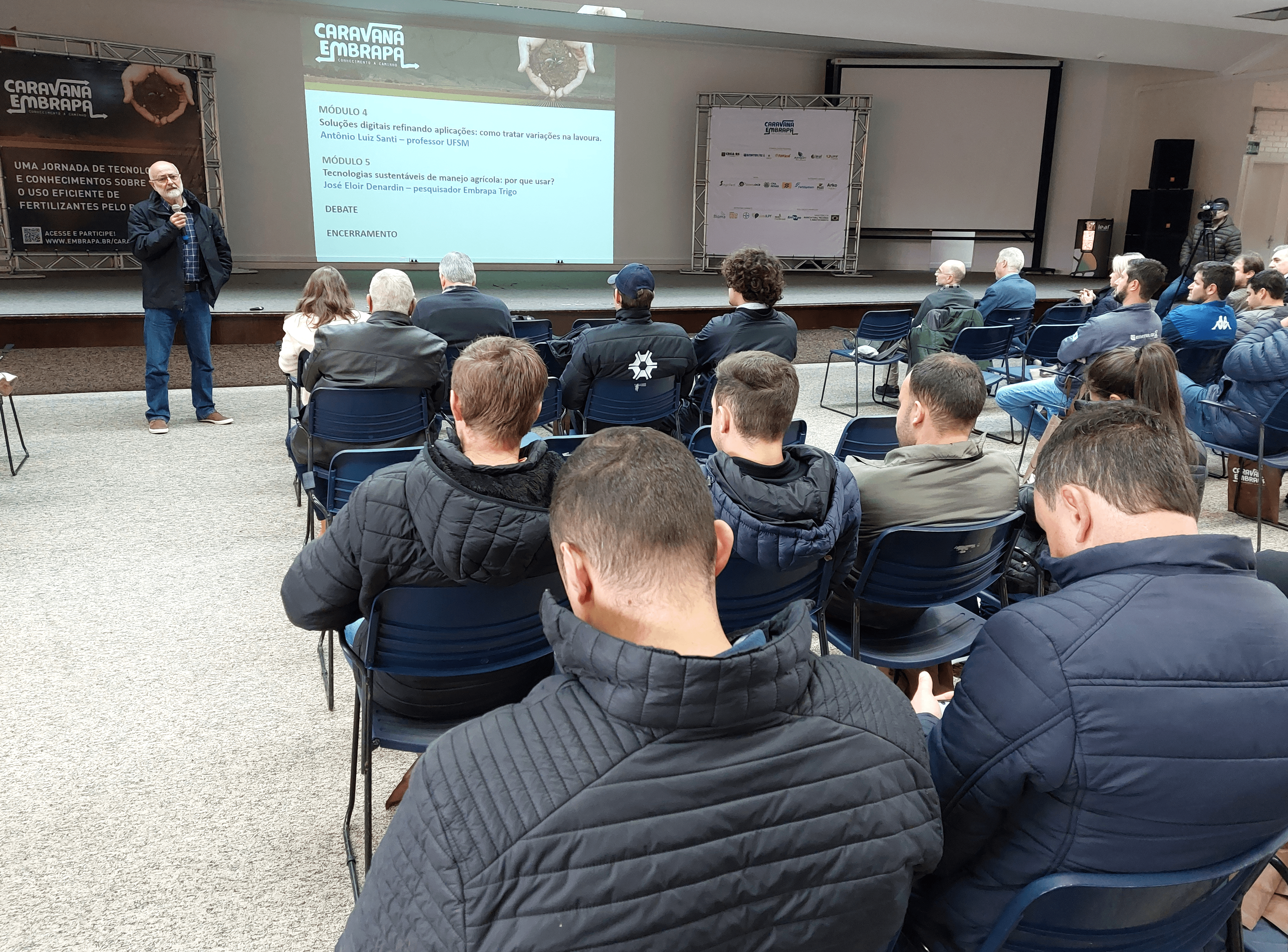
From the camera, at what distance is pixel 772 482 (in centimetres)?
212

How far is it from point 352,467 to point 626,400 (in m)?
1.80

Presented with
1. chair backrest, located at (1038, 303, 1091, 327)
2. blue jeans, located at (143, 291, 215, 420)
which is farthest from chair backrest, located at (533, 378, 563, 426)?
chair backrest, located at (1038, 303, 1091, 327)

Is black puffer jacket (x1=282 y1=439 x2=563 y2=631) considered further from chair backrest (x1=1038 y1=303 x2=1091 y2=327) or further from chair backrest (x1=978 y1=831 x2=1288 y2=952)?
chair backrest (x1=1038 y1=303 x2=1091 y2=327)

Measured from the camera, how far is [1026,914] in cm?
110

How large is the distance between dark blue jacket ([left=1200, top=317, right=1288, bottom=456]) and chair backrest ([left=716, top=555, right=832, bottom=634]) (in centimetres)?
286

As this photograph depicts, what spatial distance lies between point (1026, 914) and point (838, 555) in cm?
114

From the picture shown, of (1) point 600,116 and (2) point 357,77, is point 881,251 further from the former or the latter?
(2) point 357,77

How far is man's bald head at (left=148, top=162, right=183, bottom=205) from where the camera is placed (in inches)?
208

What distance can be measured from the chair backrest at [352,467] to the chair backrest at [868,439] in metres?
1.60

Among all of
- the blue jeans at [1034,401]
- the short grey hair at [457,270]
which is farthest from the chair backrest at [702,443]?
the blue jeans at [1034,401]

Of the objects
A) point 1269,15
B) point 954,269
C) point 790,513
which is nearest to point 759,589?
point 790,513

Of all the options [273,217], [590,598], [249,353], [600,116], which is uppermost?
[600,116]

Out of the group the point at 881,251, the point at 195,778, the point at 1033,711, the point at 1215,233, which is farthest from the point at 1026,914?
the point at 881,251

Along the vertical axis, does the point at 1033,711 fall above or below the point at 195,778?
above
